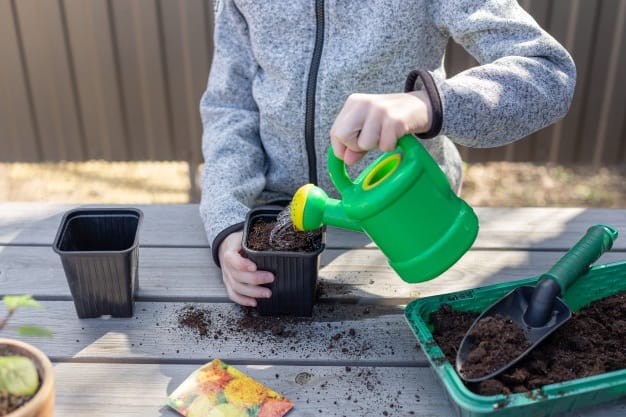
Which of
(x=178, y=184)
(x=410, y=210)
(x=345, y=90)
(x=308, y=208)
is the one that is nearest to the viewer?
(x=410, y=210)

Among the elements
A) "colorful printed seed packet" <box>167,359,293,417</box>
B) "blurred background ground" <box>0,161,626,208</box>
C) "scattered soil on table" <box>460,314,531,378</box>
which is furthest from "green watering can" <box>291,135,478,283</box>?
"blurred background ground" <box>0,161,626,208</box>

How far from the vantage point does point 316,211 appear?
0.94 metres

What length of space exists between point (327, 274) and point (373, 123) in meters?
0.41

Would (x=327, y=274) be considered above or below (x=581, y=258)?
below

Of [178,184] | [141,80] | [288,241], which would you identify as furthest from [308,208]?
[178,184]

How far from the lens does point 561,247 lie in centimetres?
125

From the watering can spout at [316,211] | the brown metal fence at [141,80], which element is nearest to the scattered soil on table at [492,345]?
the watering can spout at [316,211]

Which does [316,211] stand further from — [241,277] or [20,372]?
[20,372]

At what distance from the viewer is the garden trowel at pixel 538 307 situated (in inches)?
33.5

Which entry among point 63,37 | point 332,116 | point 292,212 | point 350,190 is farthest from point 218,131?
point 63,37

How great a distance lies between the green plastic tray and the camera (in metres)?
0.79

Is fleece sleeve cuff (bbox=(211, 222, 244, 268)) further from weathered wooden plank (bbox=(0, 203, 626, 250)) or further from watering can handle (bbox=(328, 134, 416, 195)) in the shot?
watering can handle (bbox=(328, 134, 416, 195))

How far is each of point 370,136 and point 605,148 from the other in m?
2.16

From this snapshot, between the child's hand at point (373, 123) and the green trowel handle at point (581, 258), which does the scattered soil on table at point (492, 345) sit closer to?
the green trowel handle at point (581, 258)
